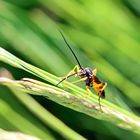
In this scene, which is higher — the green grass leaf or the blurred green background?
the blurred green background

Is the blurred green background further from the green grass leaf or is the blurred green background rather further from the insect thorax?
the green grass leaf

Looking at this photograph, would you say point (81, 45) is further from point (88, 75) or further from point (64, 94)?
point (64, 94)

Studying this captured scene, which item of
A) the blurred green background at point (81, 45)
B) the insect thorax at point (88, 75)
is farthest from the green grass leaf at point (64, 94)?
the blurred green background at point (81, 45)

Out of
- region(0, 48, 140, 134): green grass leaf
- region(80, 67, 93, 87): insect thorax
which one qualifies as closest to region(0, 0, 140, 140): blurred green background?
region(80, 67, 93, 87): insect thorax

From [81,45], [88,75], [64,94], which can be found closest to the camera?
[64,94]

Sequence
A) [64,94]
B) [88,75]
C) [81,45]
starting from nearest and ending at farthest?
[64,94] < [88,75] < [81,45]

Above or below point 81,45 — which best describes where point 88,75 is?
below

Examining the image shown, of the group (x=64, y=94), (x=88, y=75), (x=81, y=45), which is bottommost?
(x=64, y=94)

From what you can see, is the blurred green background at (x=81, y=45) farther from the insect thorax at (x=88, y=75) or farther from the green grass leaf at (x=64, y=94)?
the green grass leaf at (x=64, y=94)

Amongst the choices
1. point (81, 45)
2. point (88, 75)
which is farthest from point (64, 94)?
point (81, 45)

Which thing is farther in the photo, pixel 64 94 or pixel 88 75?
pixel 88 75

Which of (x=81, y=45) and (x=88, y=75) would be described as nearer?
(x=88, y=75)
